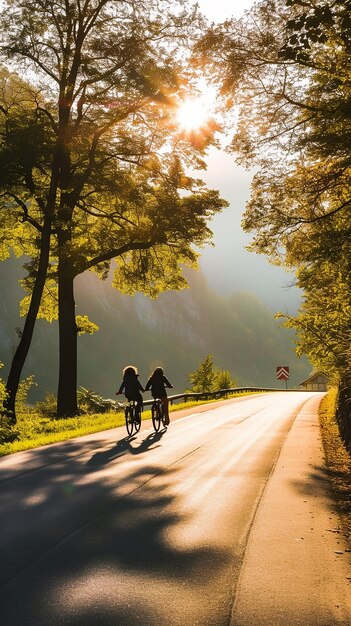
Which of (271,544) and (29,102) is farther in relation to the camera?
(29,102)

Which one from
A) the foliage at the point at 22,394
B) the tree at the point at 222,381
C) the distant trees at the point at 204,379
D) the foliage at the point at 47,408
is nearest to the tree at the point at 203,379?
the distant trees at the point at 204,379

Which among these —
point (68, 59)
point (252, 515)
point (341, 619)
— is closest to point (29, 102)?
point (68, 59)

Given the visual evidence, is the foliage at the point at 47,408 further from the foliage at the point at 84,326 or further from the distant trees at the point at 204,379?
the distant trees at the point at 204,379

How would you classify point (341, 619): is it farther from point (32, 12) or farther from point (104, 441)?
point (32, 12)

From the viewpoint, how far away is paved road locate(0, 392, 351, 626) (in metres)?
4.18

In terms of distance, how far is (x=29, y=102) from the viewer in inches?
955

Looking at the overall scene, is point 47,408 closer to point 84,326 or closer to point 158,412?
point 84,326

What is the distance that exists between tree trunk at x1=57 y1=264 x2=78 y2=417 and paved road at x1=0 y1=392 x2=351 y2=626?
12.6 m

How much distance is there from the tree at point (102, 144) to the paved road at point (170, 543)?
495 inches

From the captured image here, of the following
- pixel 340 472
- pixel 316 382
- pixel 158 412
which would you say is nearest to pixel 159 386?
pixel 158 412

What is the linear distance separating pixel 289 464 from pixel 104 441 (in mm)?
5426

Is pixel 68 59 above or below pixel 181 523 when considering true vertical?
above

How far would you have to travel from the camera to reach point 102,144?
24922mm

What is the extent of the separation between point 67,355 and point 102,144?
367 inches
